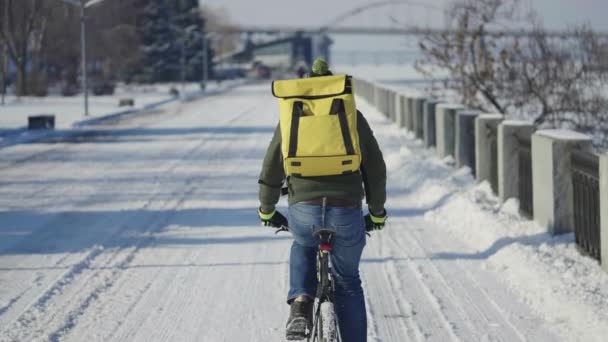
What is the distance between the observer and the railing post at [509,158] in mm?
12094

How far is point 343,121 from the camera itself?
519 centimetres

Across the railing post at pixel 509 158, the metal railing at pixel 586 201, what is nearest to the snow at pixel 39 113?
Answer: the railing post at pixel 509 158

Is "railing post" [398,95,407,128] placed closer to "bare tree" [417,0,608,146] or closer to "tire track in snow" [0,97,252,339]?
"bare tree" [417,0,608,146]

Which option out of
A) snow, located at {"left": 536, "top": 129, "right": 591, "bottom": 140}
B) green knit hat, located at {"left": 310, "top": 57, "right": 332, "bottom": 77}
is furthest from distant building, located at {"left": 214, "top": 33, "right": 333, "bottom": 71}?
green knit hat, located at {"left": 310, "top": 57, "right": 332, "bottom": 77}

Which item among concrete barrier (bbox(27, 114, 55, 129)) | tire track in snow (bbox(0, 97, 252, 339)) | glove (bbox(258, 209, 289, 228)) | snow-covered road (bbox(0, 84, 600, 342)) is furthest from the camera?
concrete barrier (bbox(27, 114, 55, 129))

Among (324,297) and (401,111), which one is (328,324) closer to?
(324,297)

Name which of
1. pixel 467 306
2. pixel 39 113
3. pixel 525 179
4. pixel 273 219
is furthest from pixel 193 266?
pixel 39 113

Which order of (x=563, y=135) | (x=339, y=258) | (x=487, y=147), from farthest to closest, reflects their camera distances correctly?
(x=487, y=147) → (x=563, y=135) → (x=339, y=258)

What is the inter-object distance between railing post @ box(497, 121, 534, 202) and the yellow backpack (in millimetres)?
7135

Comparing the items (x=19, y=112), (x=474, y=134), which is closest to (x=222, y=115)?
(x=19, y=112)

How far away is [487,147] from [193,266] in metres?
5.72

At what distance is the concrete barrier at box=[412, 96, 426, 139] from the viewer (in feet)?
76.1

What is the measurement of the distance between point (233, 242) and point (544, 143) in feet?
10.6

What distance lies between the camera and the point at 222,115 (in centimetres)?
3747
